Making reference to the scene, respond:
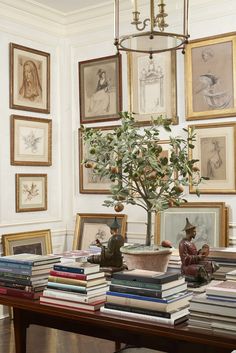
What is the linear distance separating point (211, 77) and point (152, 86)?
74 cm

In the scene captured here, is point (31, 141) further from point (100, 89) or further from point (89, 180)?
point (100, 89)

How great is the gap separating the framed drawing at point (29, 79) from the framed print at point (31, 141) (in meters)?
0.16

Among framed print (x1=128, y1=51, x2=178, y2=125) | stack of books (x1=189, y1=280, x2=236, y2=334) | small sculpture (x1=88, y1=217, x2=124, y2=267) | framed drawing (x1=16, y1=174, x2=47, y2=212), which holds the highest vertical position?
framed print (x1=128, y1=51, x2=178, y2=125)

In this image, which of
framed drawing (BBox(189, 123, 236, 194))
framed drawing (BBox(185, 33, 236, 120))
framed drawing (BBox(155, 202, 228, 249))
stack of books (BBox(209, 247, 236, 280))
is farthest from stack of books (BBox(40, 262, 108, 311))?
framed drawing (BBox(185, 33, 236, 120))

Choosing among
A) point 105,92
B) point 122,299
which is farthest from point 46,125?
point 122,299

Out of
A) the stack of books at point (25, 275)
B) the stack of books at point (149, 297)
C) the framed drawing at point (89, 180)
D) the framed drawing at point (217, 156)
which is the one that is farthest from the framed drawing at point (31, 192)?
the stack of books at point (149, 297)

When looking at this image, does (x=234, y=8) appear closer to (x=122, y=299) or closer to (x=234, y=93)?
(x=234, y=93)

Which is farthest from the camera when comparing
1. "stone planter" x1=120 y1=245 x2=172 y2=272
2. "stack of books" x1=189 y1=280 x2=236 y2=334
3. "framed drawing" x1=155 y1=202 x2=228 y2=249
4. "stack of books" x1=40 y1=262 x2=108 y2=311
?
"framed drawing" x1=155 y1=202 x2=228 y2=249

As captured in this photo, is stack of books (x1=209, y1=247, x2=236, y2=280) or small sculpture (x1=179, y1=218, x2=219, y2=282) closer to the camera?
small sculpture (x1=179, y1=218, x2=219, y2=282)

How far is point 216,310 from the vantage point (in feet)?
7.14

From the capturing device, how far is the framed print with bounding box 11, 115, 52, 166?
5.84m

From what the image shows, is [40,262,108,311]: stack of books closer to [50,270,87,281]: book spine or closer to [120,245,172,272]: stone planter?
[50,270,87,281]: book spine

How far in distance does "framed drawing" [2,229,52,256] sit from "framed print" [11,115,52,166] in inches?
33.5

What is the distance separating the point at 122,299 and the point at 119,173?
837mm
